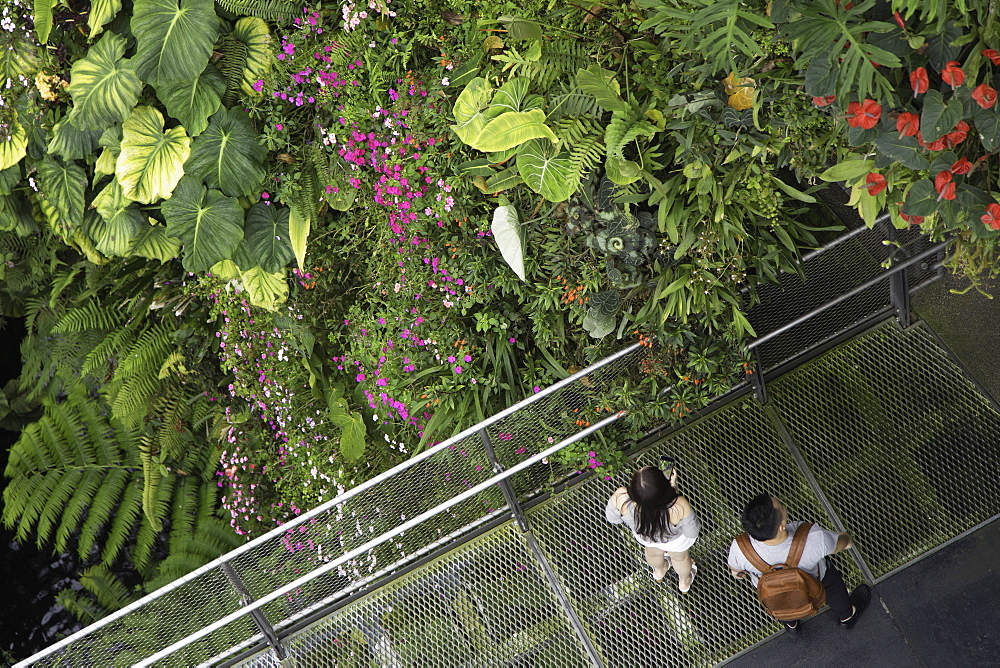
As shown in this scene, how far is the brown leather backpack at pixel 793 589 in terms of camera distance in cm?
313

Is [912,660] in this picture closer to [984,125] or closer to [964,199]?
[964,199]

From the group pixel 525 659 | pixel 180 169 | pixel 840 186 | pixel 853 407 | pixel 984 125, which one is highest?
pixel 984 125

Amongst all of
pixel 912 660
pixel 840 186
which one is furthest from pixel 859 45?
pixel 912 660

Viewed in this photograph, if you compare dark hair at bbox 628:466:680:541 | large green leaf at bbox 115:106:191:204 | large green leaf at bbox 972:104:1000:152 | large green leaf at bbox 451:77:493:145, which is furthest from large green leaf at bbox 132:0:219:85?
large green leaf at bbox 972:104:1000:152

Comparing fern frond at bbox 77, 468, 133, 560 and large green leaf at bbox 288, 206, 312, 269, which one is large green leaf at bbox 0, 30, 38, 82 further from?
fern frond at bbox 77, 468, 133, 560

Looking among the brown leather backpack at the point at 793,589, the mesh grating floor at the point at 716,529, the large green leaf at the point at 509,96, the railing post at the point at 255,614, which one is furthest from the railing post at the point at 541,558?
the large green leaf at the point at 509,96

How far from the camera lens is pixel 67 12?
191 inches

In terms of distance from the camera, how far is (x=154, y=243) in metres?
5.06

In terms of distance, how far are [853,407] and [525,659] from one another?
2036mm

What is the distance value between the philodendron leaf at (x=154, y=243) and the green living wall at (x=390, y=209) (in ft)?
0.05

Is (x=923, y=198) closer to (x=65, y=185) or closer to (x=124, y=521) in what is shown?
(x=65, y=185)

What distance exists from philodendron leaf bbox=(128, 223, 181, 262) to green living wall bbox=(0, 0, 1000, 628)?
0.01 m

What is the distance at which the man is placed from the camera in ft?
10.1

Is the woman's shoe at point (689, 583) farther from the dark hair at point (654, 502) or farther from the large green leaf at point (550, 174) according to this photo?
the large green leaf at point (550, 174)
